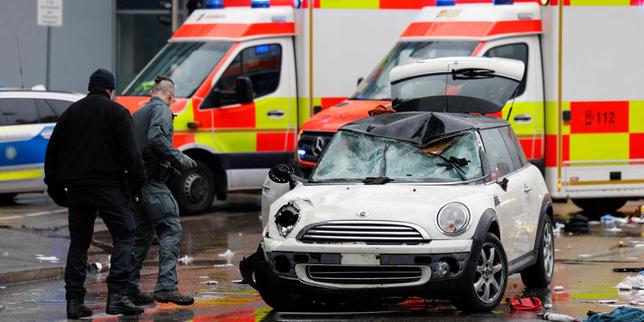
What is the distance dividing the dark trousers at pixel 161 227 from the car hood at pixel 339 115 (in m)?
5.52

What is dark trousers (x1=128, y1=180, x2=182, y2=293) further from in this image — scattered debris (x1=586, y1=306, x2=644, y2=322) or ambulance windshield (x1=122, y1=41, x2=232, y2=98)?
ambulance windshield (x1=122, y1=41, x2=232, y2=98)

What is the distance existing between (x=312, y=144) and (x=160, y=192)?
587cm

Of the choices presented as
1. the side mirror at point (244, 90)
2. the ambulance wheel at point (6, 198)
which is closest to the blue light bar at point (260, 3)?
the side mirror at point (244, 90)

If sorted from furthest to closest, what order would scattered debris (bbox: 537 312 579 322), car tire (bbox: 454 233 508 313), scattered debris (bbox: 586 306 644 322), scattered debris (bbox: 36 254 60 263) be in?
scattered debris (bbox: 36 254 60 263) < car tire (bbox: 454 233 508 313) < scattered debris (bbox: 537 312 579 322) < scattered debris (bbox: 586 306 644 322)

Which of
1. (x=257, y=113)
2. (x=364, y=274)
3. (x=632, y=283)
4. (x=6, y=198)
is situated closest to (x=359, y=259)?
(x=364, y=274)

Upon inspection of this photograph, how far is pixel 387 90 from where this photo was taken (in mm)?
16297

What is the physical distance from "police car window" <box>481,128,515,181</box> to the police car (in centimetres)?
859

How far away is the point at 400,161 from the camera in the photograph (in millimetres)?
10477

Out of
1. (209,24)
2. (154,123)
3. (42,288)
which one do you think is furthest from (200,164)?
(154,123)

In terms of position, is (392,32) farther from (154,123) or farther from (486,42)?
(154,123)

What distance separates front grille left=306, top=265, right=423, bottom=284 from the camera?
9469mm

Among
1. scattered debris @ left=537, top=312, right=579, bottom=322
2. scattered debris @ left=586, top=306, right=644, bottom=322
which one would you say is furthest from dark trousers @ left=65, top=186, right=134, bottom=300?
scattered debris @ left=586, top=306, right=644, bottom=322

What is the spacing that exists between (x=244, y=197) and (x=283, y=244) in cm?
1129

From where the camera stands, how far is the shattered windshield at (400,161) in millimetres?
10352
